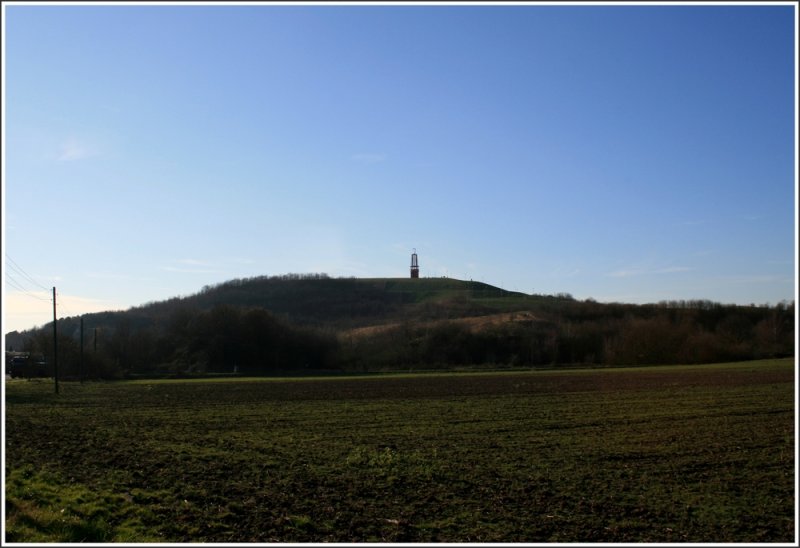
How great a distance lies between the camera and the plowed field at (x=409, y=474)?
1062 centimetres

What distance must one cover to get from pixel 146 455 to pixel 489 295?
126m

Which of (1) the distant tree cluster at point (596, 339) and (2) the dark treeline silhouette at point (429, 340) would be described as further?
(1) the distant tree cluster at point (596, 339)

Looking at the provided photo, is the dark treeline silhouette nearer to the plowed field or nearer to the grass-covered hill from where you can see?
the grass-covered hill

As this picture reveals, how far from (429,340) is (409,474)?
83570 mm

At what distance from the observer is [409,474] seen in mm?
15172

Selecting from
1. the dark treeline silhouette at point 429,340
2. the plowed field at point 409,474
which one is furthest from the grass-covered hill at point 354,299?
the plowed field at point 409,474

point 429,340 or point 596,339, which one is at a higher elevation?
point 429,340

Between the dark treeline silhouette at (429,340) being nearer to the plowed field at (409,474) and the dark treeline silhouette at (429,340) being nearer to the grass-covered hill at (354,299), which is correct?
the grass-covered hill at (354,299)

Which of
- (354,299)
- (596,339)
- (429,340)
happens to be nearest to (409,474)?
(429,340)

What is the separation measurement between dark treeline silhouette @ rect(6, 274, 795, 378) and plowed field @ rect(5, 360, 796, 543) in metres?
46.8

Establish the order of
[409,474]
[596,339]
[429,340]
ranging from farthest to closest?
[429,340] → [596,339] → [409,474]

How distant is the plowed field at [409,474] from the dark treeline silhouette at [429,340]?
46.8m

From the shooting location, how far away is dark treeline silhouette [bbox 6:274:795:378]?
7994 cm

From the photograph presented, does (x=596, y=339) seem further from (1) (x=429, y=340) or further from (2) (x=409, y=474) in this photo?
(2) (x=409, y=474)
